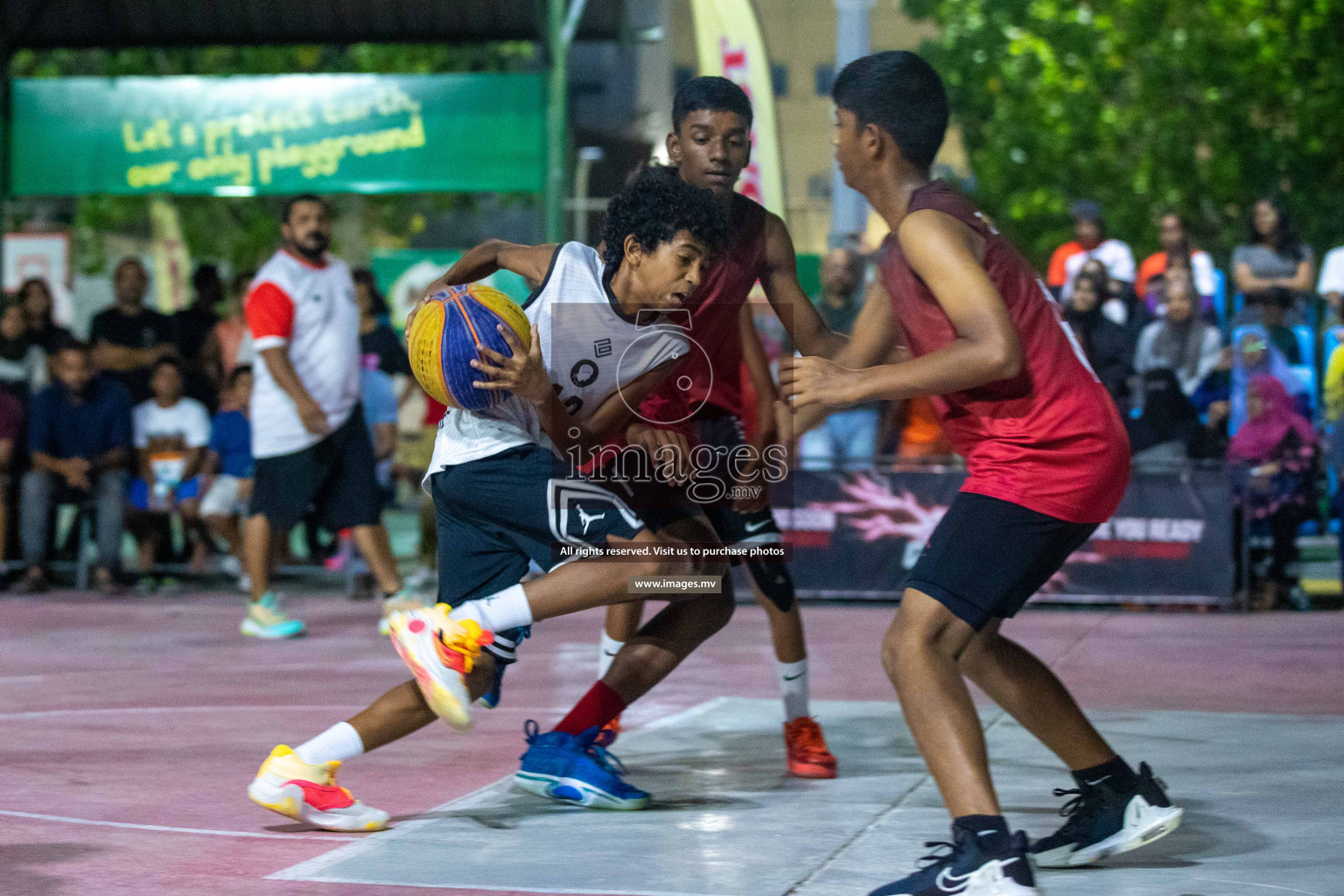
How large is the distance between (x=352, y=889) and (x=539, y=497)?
1153 millimetres

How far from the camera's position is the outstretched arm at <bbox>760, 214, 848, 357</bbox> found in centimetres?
533

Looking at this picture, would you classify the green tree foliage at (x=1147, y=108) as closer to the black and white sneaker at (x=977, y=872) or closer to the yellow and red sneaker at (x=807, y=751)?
the yellow and red sneaker at (x=807, y=751)

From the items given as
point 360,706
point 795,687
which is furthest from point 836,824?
point 360,706

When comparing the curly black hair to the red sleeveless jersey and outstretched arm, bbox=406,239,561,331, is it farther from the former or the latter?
the red sleeveless jersey

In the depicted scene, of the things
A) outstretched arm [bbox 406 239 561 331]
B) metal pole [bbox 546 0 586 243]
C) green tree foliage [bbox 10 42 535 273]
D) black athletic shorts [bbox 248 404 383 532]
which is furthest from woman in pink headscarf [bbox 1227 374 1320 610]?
green tree foliage [bbox 10 42 535 273]

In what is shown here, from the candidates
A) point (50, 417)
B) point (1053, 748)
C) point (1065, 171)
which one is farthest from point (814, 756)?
point (1065, 171)

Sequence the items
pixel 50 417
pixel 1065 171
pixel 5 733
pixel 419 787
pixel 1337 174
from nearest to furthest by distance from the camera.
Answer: pixel 419 787, pixel 5 733, pixel 50 417, pixel 1337 174, pixel 1065 171

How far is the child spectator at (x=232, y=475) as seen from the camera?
11.5 m

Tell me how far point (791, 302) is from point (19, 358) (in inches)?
322

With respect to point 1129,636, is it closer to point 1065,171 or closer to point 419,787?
point 419,787

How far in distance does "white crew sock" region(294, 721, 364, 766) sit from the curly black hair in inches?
58.4

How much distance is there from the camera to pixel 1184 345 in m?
11.2

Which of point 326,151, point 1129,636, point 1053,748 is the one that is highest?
point 326,151

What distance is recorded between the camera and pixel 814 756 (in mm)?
5531
